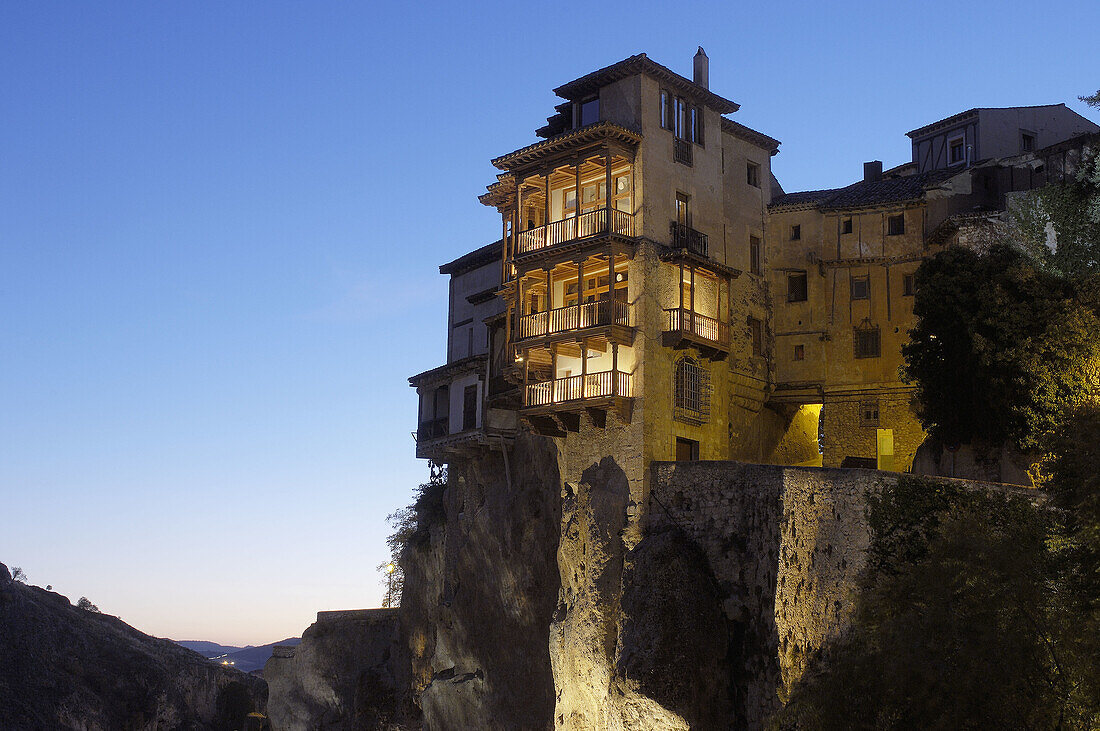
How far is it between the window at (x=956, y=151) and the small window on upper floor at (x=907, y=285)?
Result: 1139 cm

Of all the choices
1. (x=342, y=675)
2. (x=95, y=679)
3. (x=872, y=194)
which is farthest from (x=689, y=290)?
(x=95, y=679)

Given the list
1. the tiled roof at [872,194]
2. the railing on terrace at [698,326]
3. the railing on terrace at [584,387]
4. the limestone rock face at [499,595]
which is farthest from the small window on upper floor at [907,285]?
the limestone rock face at [499,595]

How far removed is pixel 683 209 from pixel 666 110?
4256mm

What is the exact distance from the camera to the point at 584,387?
46.1m

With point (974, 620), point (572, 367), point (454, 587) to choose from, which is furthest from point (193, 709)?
point (974, 620)

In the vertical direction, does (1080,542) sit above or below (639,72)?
below

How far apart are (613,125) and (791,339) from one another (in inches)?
515

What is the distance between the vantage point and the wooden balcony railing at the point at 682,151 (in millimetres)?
49812

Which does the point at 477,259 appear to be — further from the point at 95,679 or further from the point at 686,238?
the point at 95,679

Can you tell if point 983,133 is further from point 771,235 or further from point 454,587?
point 454,587

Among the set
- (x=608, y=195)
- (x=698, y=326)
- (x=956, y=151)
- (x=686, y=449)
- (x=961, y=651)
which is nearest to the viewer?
(x=961, y=651)

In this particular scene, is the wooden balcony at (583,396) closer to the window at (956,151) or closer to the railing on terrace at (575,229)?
the railing on terrace at (575,229)

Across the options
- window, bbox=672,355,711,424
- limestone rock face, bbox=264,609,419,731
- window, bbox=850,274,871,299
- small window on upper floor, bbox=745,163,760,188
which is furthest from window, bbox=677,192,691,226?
limestone rock face, bbox=264,609,419,731

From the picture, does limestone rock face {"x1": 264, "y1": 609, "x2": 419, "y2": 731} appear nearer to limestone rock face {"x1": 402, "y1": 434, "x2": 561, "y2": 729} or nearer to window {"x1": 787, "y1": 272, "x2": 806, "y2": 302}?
limestone rock face {"x1": 402, "y1": 434, "x2": 561, "y2": 729}
